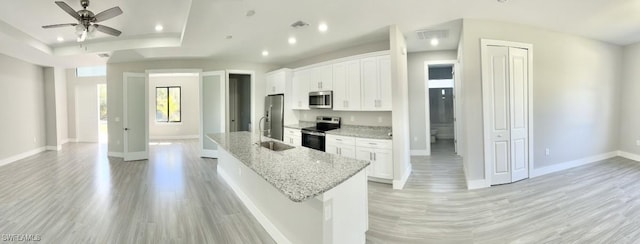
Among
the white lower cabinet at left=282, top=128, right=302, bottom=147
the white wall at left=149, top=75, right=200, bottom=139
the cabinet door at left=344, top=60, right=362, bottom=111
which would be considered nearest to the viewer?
the cabinet door at left=344, top=60, right=362, bottom=111

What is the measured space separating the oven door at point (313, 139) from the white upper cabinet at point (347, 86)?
0.66 metres

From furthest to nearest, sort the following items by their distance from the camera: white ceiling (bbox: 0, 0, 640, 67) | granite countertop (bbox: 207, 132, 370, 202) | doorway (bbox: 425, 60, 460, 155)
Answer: doorway (bbox: 425, 60, 460, 155) → white ceiling (bbox: 0, 0, 640, 67) → granite countertop (bbox: 207, 132, 370, 202)

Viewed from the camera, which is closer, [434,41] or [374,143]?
[374,143]

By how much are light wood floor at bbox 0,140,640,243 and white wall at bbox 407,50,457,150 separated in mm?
1399

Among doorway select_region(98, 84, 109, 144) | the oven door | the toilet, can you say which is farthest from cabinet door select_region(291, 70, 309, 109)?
doorway select_region(98, 84, 109, 144)

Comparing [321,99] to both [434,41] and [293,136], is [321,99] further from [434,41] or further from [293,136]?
[434,41]

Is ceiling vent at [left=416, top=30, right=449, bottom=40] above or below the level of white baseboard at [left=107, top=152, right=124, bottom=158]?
above

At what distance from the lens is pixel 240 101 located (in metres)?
7.70

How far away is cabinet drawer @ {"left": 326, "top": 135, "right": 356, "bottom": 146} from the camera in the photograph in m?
4.38

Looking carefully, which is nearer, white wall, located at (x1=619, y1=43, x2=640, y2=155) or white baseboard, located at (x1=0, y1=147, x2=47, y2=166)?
white wall, located at (x1=619, y1=43, x2=640, y2=155)

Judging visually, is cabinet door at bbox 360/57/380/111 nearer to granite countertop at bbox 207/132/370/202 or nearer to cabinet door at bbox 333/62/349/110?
cabinet door at bbox 333/62/349/110

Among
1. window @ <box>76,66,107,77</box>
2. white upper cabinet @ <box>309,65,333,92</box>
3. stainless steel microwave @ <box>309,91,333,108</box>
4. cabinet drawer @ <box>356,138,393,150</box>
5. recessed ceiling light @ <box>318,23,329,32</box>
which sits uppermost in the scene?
window @ <box>76,66,107,77</box>

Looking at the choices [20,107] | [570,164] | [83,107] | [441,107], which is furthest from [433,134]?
[83,107]

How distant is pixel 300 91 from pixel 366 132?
204 centimetres
